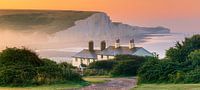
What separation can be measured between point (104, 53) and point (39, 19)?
62.8 ft

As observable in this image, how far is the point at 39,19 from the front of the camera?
6762cm

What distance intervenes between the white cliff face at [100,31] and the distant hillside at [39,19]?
1188 millimetres

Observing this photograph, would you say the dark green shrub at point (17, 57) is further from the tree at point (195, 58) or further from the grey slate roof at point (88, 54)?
the grey slate roof at point (88, 54)

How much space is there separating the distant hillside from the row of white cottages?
8.59 m

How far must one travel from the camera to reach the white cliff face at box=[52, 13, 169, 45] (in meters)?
59.9

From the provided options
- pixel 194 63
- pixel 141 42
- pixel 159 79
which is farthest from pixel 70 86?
pixel 141 42

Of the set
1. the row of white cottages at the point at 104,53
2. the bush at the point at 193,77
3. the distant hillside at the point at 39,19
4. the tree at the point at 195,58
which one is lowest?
the bush at the point at 193,77

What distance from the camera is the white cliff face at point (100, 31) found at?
197ft

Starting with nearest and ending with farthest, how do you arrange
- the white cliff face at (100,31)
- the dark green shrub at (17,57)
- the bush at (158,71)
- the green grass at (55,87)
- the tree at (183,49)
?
the green grass at (55,87) < the dark green shrub at (17,57) < the bush at (158,71) < the tree at (183,49) < the white cliff face at (100,31)

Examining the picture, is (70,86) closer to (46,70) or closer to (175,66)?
(46,70)

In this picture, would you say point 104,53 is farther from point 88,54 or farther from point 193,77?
point 193,77

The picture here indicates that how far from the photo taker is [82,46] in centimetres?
6138

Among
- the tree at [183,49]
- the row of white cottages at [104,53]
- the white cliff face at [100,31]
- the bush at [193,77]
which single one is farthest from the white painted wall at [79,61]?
the bush at [193,77]

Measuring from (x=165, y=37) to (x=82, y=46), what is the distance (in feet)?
30.0
